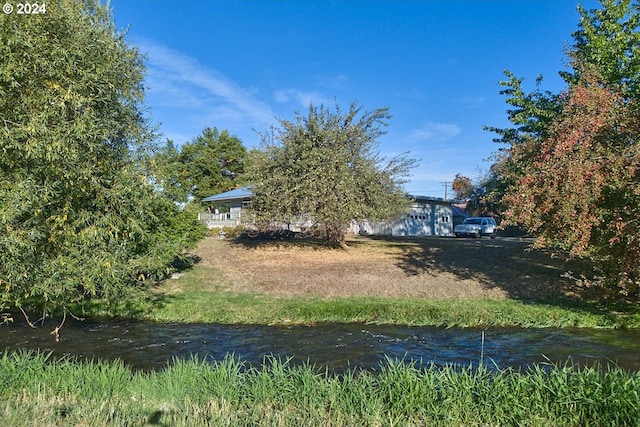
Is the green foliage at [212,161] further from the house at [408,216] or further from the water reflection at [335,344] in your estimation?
the water reflection at [335,344]

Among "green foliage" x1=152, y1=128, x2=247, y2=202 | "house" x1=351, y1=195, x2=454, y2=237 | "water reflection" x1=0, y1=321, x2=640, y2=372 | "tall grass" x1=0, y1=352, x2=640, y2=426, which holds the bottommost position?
A: "water reflection" x1=0, y1=321, x2=640, y2=372

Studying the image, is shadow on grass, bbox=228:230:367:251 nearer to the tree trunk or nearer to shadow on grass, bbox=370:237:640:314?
the tree trunk

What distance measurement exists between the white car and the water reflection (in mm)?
26098

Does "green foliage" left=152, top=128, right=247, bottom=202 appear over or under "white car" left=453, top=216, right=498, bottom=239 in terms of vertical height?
over

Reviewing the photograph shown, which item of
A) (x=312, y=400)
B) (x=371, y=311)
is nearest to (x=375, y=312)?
(x=371, y=311)

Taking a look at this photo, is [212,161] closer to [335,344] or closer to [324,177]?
[324,177]

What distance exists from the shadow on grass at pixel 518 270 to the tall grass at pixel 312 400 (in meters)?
7.78

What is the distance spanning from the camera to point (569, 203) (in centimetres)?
1054

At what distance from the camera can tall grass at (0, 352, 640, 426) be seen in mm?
4770

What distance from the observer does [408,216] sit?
38.2 meters

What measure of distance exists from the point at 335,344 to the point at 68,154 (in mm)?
6510

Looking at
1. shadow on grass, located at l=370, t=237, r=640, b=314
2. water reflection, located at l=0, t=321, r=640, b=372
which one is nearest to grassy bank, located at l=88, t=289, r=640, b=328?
water reflection, located at l=0, t=321, r=640, b=372

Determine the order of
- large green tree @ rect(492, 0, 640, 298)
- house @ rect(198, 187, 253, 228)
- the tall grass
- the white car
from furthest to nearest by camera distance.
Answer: house @ rect(198, 187, 253, 228), the white car, large green tree @ rect(492, 0, 640, 298), the tall grass

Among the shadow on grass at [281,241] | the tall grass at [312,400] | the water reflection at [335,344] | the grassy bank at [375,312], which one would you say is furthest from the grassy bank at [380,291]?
the tall grass at [312,400]
